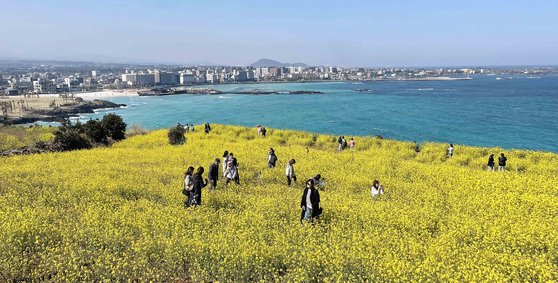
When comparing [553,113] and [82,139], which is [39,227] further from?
[553,113]

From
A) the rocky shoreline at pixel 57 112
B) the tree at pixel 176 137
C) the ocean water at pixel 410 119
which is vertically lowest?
the rocky shoreline at pixel 57 112

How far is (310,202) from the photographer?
11.4m

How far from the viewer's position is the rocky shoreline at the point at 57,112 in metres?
91.9

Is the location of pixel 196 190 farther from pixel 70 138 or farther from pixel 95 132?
pixel 95 132

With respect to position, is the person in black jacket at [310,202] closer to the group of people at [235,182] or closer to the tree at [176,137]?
the group of people at [235,182]

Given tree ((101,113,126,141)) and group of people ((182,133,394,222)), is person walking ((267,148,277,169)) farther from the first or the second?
tree ((101,113,126,141))

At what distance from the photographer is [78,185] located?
14.6 metres

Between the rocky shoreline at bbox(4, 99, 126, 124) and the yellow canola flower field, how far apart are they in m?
83.6

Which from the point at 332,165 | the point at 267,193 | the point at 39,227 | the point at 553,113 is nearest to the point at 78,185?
the point at 39,227

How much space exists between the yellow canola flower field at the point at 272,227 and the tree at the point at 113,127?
12025 mm

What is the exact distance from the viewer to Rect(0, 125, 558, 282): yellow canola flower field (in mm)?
8492

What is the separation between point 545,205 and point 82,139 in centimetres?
2731

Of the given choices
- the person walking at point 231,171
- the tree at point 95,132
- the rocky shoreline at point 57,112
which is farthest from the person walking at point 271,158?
the rocky shoreline at point 57,112

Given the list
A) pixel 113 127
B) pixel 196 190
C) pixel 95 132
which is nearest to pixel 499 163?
pixel 196 190
